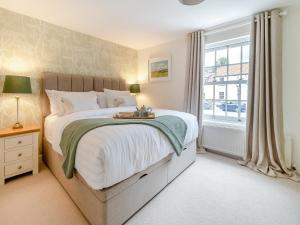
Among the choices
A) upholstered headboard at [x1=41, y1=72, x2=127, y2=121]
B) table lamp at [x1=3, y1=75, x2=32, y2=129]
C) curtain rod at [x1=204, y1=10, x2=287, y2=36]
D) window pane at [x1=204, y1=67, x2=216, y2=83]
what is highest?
curtain rod at [x1=204, y1=10, x2=287, y2=36]

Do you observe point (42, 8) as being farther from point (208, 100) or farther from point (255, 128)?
point (255, 128)

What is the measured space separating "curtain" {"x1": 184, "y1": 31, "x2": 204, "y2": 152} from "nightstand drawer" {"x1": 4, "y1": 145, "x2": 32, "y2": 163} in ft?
9.05

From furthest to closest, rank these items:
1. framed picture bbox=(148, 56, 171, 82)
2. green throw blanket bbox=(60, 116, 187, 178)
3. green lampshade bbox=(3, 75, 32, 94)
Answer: framed picture bbox=(148, 56, 171, 82) < green lampshade bbox=(3, 75, 32, 94) < green throw blanket bbox=(60, 116, 187, 178)

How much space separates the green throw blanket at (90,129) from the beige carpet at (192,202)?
0.46m

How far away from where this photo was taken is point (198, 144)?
10.5 feet

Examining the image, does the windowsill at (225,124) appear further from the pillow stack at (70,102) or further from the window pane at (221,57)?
the pillow stack at (70,102)

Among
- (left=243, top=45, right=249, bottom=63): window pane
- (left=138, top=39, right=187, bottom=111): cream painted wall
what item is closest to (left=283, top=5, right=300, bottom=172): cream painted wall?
(left=243, top=45, right=249, bottom=63): window pane

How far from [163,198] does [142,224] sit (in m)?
0.41

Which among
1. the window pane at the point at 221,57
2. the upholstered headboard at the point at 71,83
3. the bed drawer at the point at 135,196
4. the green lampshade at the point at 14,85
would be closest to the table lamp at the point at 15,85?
the green lampshade at the point at 14,85

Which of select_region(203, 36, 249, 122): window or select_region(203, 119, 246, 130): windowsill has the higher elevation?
select_region(203, 36, 249, 122): window

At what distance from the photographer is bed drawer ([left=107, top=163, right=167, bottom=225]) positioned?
127 centimetres

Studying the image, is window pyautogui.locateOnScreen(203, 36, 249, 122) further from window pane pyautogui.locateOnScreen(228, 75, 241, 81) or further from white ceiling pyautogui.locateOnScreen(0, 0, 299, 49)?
white ceiling pyautogui.locateOnScreen(0, 0, 299, 49)

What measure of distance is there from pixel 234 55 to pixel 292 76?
0.99 meters

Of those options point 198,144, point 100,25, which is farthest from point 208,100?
point 100,25
